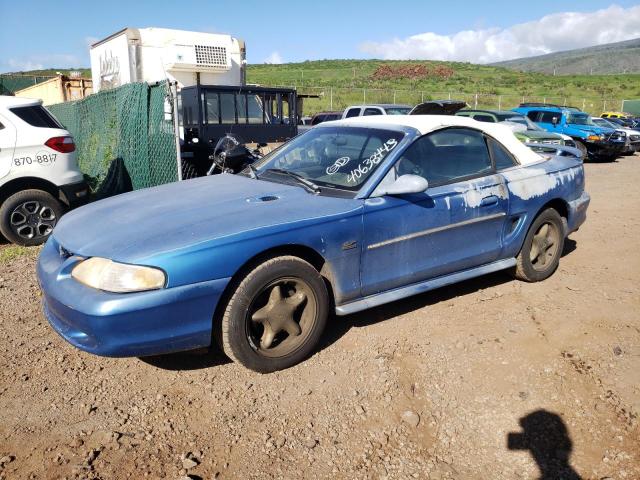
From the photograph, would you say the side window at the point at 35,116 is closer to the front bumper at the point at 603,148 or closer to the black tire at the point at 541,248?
the black tire at the point at 541,248

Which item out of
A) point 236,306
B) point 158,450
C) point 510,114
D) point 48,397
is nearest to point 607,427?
point 236,306

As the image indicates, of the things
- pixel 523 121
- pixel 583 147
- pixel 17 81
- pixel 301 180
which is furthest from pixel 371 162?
pixel 17 81

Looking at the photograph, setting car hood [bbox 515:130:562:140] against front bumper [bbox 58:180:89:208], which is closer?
front bumper [bbox 58:180:89:208]

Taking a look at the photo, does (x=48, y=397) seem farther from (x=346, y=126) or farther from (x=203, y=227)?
(x=346, y=126)

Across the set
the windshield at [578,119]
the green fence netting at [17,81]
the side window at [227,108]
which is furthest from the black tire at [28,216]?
the green fence netting at [17,81]

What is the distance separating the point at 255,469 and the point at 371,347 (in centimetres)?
135

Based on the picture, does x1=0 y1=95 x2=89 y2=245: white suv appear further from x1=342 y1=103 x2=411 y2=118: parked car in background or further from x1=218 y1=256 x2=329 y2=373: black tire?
x1=342 y1=103 x2=411 y2=118: parked car in background

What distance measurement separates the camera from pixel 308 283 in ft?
10.6

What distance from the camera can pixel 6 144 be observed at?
5.93m

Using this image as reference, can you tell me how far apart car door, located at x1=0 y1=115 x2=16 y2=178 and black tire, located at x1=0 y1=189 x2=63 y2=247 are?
32 cm

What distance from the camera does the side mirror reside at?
3.44 meters

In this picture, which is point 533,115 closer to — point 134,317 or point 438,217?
point 438,217

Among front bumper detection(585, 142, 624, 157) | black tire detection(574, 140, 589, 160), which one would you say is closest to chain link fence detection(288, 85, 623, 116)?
black tire detection(574, 140, 589, 160)

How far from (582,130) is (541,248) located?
13.4 meters
